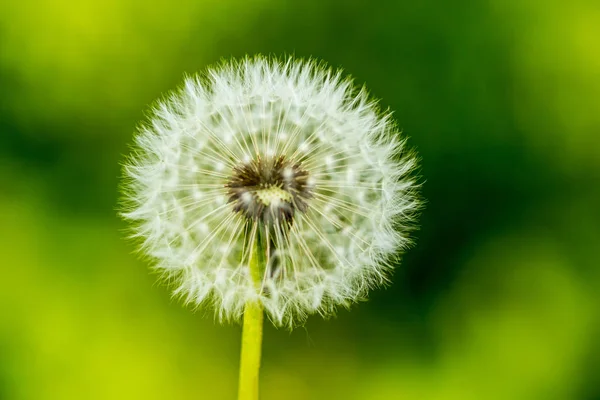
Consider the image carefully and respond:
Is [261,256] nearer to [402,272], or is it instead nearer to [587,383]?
[402,272]

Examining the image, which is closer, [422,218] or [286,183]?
[286,183]

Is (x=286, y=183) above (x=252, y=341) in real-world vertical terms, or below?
above

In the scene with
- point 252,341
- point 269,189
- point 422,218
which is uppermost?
point 422,218

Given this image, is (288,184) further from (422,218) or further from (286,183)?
(422,218)

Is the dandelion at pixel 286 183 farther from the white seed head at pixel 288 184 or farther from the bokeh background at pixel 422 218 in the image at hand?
the bokeh background at pixel 422 218

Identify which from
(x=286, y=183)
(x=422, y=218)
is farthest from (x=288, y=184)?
(x=422, y=218)

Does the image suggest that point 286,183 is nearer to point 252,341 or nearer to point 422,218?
point 252,341

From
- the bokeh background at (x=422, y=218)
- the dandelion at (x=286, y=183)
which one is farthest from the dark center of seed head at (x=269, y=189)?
the bokeh background at (x=422, y=218)
